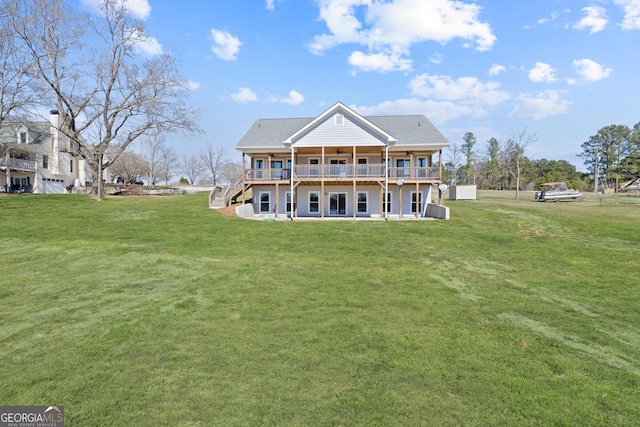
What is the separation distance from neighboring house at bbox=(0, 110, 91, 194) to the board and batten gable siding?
25214 millimetres

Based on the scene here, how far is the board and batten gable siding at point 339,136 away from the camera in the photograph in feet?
74.3

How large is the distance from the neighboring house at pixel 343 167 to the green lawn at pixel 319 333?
11.2 m

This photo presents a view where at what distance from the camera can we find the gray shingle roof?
23766 millimetres

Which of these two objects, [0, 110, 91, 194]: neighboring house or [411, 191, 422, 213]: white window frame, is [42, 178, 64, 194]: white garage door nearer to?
[0, 110, 91, 194]: neighboring house

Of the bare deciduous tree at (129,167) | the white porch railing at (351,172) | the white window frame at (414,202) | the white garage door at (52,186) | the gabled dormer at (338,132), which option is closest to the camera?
the gabled dormer at (338,132)

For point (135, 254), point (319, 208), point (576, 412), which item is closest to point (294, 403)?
point (576, 412)

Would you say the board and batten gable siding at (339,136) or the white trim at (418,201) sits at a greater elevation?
the board and batten gable siding at (339,136)

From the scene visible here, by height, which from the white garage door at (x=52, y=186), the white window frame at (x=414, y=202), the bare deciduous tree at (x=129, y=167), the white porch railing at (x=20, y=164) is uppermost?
the bare deciduous tree at (x=129, y=167)

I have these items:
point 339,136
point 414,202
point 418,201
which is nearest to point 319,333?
point 339,136

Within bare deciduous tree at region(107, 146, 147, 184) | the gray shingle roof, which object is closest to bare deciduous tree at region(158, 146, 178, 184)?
bare deciduous tree at region(107, 146, 147, 184)

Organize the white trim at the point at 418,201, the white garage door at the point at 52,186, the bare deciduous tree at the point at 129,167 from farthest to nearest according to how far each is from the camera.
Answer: the bare deciduous tree at the point at 129,167
the white garage door at the point at 52,186
the white trim at the point at 418,201

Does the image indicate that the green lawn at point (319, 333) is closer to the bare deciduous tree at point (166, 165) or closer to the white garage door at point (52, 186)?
the white garage door at point (52, 186)

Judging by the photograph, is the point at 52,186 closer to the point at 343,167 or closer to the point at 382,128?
the point at 343,167

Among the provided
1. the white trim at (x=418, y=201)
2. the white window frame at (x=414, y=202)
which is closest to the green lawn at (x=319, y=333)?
the white trim at (x=418, y=201)
